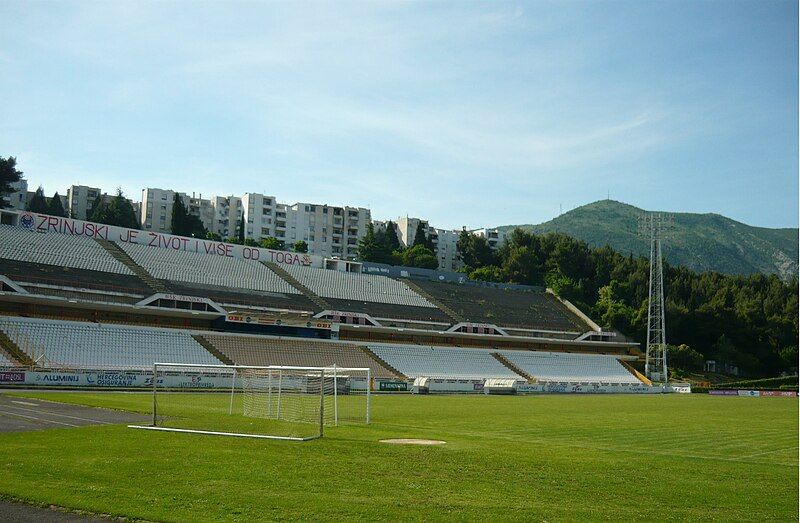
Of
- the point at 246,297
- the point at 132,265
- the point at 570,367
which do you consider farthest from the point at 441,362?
the point at 132,265

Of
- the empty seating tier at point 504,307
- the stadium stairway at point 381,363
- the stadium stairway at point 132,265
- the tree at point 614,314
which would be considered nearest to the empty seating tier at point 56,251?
the stadium stairway at point 132,265

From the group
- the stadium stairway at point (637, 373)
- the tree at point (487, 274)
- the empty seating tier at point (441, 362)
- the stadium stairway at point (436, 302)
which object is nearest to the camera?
the empty seating tier at point (441, 362)

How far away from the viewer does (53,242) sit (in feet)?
242

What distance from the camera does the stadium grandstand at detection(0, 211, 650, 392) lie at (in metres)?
61.3

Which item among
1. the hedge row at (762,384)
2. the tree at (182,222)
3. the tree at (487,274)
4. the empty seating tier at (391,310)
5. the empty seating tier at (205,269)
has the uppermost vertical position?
the tree at (182,222)

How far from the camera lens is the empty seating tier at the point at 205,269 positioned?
77.4 meters

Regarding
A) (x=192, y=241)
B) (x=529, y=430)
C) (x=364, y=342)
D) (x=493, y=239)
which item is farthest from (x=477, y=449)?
(x=493, y=239)

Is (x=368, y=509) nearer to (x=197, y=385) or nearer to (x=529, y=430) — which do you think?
(x=529, y=430)

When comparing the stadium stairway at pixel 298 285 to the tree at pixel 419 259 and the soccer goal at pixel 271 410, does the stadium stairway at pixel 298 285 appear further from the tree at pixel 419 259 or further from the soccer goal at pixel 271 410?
the tree at pixel 419 259

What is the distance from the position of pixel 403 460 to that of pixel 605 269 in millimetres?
125432

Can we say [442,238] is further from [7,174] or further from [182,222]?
[7,174]

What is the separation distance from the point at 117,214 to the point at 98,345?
74.2 metres

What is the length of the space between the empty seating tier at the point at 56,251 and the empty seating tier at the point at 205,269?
12.6 ft

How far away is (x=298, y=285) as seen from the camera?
87.0 meters
